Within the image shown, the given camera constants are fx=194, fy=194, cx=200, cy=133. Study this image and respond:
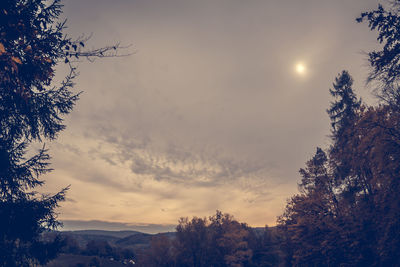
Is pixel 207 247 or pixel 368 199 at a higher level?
pixel 368 199

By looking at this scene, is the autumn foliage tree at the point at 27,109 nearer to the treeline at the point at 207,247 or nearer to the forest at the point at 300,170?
the forest at the point at 300,170

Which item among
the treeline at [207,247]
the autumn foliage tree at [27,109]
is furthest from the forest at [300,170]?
the treeline at [207,247]

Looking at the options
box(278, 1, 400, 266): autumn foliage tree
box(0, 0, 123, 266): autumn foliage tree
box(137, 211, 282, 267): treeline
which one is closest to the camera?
box(0, 0, 123, 266): autumn foliage tree

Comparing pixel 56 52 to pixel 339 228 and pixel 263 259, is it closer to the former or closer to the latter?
pixel 339 228

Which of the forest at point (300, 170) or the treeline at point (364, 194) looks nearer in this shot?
the forest at point (300, 170)

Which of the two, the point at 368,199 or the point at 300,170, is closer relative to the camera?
the point at 368,199

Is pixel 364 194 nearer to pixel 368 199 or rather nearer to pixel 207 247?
pixel 368 199

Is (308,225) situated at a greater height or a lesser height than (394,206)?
lesser

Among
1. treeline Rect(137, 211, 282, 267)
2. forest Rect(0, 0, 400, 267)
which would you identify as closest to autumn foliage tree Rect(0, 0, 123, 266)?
forest Rect(0, 0, 400, 267)

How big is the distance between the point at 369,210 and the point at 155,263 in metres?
52.2

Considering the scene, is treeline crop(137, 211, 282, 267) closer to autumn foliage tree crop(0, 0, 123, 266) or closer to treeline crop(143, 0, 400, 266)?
treeline crop(143, 0, 400, 266)

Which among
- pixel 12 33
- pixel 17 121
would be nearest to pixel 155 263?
pixel 17 121

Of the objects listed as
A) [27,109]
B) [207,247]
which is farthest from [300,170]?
[207,247]

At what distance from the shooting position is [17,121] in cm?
659
